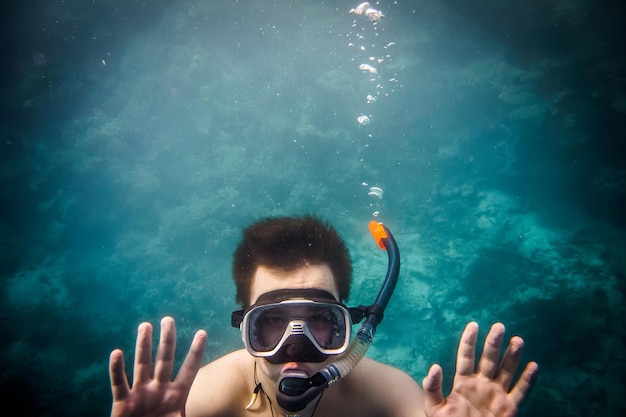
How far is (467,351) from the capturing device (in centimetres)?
179

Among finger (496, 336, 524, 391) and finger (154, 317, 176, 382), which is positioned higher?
finger (154, 317, 176, 382)

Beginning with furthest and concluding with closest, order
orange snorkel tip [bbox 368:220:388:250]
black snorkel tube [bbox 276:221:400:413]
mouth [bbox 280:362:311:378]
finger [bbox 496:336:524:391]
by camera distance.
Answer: orange snorkel tip [bbox 368:220:388:250] < mouth [bbox 280:362:311:378] < black snorkel tube [bbox 276:221:400:413] < finger [bbox 496:336:524:391]

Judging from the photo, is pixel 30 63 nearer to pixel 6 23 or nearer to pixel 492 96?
pixel 6 23

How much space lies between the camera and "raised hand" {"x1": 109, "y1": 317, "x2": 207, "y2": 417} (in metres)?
1.67

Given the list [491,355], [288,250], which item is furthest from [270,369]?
[491,355]

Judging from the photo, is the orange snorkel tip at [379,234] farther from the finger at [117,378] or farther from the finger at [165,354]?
the finger at [117,378]

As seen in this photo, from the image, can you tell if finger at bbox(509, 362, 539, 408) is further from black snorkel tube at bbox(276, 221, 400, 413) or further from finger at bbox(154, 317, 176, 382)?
finger at bbox(154, 317, 176, 382)

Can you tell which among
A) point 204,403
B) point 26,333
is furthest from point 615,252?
point 26,333

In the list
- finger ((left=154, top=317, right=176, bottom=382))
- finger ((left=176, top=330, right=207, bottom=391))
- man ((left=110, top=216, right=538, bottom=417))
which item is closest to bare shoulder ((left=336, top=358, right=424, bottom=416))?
man ((left=110, top=216, right=538, bottom=417))

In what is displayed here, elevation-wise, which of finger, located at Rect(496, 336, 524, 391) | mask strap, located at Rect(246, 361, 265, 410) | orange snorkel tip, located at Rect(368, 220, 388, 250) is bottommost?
mask strap, located at Rect(246, 361, 265, 410)

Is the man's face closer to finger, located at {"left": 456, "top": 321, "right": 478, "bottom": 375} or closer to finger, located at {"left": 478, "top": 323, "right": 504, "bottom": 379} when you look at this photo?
finger, located at {"left": 456, "top": 321, "right": 478, "bottom": 375}

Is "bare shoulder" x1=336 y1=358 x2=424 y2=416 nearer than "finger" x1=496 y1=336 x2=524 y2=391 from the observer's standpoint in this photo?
No

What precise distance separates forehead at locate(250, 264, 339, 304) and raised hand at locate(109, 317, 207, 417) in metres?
0.63

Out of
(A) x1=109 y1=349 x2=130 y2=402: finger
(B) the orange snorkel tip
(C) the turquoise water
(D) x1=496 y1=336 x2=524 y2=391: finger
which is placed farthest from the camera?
(C) the turquoise water
